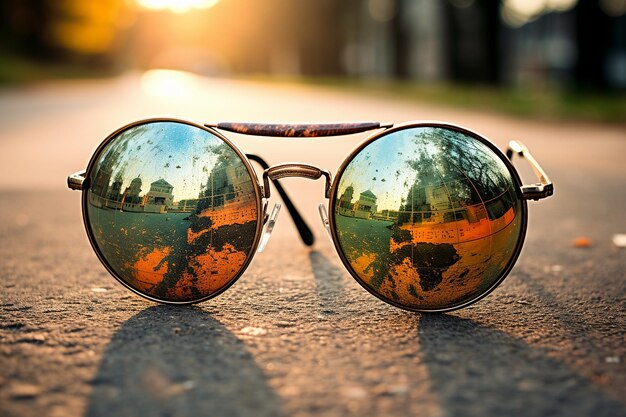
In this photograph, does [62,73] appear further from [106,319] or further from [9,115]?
[106,319]

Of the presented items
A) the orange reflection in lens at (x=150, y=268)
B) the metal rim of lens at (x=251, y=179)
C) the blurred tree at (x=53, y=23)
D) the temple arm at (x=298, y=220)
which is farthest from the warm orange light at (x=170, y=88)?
the orange reflection in lens at (x=150, y=268)

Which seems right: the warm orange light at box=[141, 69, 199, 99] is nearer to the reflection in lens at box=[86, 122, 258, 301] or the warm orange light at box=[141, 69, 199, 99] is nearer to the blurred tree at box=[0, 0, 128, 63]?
the blurred tree at box=[0, 0, 128, 63]

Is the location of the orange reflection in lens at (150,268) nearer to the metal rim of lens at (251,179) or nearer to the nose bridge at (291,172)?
the metal rim of lens at (251,179)

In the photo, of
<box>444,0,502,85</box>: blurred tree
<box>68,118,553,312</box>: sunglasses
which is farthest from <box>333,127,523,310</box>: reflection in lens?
<box>444,0,502,85</box>: blurred tree

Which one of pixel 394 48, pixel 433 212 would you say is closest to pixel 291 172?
pixel 433 212

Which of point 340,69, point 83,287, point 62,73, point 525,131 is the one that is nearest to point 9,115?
point 525,131

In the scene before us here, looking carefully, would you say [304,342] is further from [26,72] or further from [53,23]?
[53,23]
